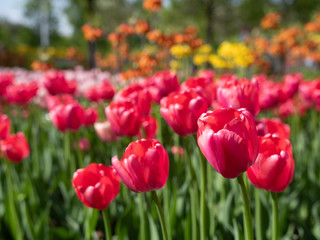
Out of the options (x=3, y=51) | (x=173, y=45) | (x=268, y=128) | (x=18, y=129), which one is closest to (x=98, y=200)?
(x=268, y=128)

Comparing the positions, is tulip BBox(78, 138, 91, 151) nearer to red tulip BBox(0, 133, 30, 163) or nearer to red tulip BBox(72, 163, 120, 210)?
red tulip BBox(0, 133, 30, 163)

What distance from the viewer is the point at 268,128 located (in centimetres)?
122

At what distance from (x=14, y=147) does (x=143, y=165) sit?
3.66 ft

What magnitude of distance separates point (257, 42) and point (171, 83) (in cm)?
876

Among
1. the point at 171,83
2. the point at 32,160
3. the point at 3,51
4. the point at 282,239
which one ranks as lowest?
the point at 282,239

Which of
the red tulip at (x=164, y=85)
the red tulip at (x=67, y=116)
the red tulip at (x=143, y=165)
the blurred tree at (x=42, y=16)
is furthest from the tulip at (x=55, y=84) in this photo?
the blurred tree at (x=42, y=16)

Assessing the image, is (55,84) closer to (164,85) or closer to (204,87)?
(164,85)

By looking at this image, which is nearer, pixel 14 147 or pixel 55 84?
pixel 14 147

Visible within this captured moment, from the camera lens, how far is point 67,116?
180 centimetres

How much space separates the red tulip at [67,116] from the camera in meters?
1.80

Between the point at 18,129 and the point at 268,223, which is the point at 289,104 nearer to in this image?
the point at 268,223

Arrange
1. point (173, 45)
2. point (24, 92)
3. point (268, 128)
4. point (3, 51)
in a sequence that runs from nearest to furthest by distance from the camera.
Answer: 1. point (268, 128)
2. point (24, 92)
3. point (173, 45)
4. point (3, 51)

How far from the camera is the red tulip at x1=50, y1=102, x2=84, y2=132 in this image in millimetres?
1801

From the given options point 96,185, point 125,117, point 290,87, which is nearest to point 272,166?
point 96,185
